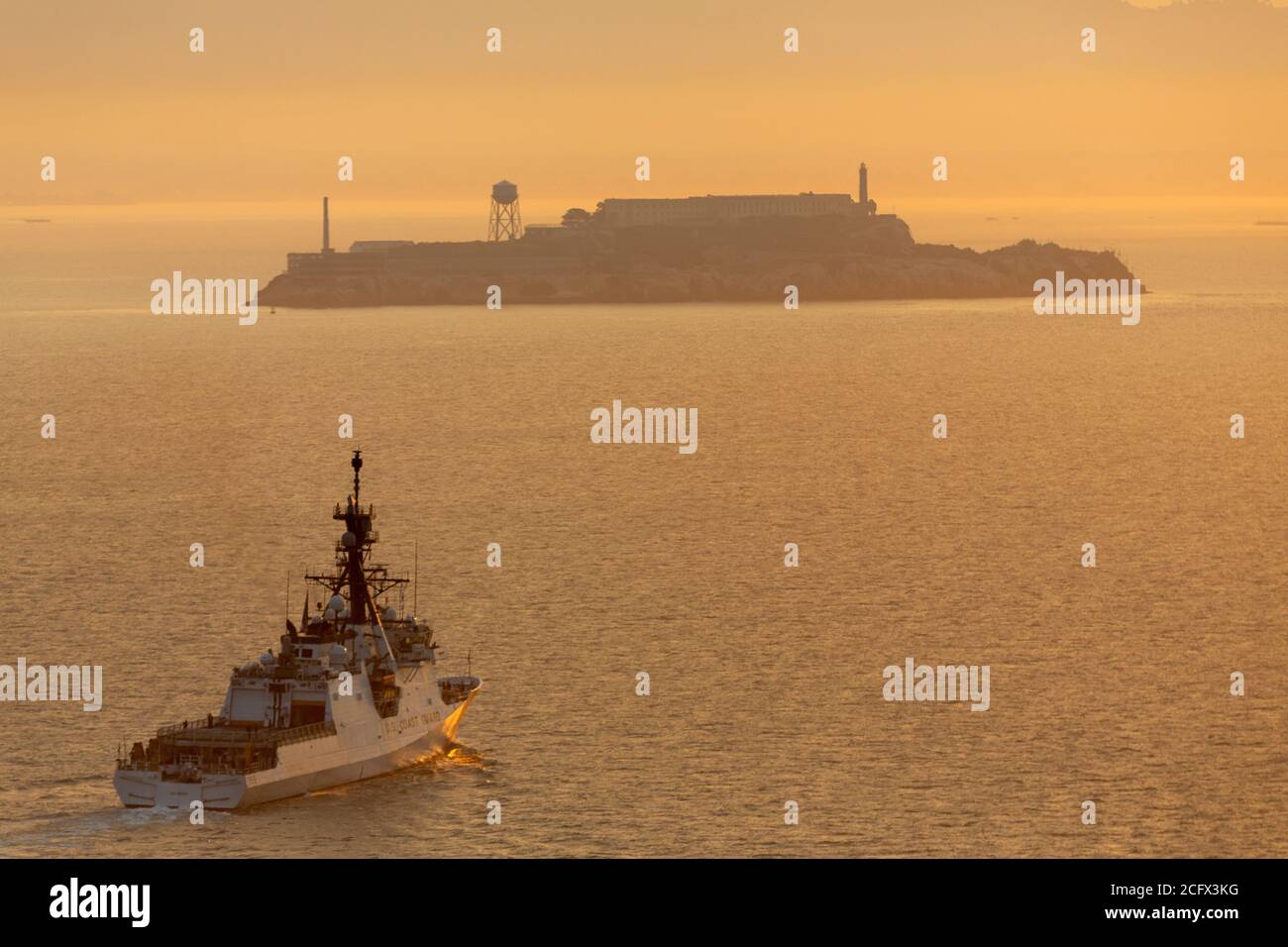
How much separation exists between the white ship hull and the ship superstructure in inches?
1.3

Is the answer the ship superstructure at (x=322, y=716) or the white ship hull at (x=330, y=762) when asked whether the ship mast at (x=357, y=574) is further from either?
the white ship hull at (x=330, y=762)

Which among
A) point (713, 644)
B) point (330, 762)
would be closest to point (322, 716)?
point (330, 762)

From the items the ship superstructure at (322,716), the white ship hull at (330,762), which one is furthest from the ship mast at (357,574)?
the white ship hull at (330,762)

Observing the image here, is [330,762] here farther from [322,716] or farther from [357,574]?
[357,574]

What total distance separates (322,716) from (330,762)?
1.64 metres

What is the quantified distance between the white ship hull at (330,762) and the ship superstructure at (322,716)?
0.03 meters

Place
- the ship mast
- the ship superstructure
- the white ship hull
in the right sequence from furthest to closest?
the ship mast < the ship superstructure < the white ship hull

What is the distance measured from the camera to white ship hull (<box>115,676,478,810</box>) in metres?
69.5

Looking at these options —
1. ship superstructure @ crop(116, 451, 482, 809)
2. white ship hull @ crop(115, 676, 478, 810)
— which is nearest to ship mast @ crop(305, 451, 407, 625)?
ship superstructure @ crop(116, 451, 482, 809)

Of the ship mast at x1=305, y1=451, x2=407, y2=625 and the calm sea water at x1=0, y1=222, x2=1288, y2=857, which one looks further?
the ship mast at x1=305, y1=451, x2=407, y2=625

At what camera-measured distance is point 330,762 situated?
73.4 m

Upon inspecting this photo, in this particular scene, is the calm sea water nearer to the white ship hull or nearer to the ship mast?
the white ship hull

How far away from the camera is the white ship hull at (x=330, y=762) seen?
69.5 metres

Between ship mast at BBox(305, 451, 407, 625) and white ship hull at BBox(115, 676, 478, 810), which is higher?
ship mast at BBox(305, 451, 407, 625)
